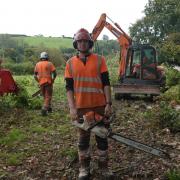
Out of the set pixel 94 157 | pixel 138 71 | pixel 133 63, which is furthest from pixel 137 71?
pixel 94 157

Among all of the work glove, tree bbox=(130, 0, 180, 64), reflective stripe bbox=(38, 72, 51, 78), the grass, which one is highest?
tree bbox=(130, 0, 180, 64)

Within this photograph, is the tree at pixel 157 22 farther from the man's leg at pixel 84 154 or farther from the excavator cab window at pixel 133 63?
the man's leg at pixel 84 154

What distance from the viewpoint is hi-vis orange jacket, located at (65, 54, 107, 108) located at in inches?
266

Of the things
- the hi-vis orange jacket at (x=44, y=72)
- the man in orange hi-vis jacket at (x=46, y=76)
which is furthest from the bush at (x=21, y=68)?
the hi-vis orange jacket at (x=44, y=72)

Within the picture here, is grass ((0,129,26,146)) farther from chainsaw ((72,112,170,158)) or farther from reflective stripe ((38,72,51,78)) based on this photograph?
chainsaw ((72,112,170,158))

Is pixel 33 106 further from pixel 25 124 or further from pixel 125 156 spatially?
pixel 125 156

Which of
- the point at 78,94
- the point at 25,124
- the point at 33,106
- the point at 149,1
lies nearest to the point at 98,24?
the point at 33,106

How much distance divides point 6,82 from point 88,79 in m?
7.57

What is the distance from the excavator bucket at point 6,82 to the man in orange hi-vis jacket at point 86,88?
23.2ft

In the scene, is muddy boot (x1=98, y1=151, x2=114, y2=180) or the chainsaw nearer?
the chainsaw

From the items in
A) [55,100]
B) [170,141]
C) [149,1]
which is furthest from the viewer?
[149,1]

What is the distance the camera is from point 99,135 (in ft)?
22.1

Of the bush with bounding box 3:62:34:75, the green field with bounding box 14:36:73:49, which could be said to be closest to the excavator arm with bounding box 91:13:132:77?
the bush with bounding box 3:62:34:75

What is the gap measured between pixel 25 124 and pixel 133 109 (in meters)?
4.10
